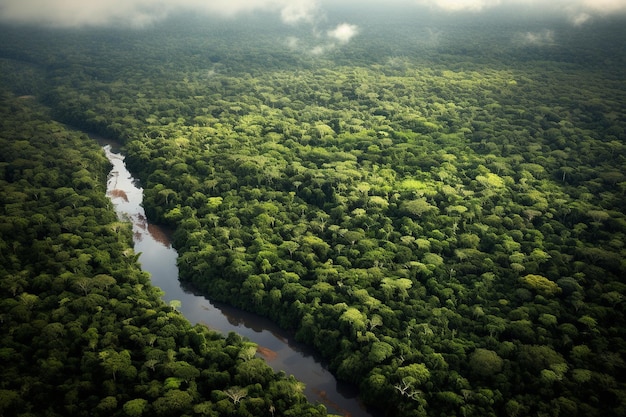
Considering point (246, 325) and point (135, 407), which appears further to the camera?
point (246, 325)

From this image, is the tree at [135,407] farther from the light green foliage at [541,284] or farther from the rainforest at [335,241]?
the light green foliage at [541,284]

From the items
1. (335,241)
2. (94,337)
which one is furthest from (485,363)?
(94,337)

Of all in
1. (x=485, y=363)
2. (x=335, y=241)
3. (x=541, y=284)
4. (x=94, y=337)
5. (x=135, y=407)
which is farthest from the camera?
(x=335, y=241)

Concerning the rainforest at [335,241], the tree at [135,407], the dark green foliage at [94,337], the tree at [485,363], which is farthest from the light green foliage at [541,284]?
the tree at [135,407]

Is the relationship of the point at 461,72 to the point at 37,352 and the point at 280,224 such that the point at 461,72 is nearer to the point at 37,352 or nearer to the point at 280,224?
the point at 280,224

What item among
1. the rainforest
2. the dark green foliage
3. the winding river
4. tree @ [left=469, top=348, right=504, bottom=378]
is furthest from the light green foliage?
the dark green foliage

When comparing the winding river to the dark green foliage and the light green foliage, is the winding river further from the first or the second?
the light green foliage

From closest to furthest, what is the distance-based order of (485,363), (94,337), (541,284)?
1. (485,363)
2. (94,337)
3. (541,284)

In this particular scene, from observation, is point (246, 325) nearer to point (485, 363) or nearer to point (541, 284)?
point (485, 363)
